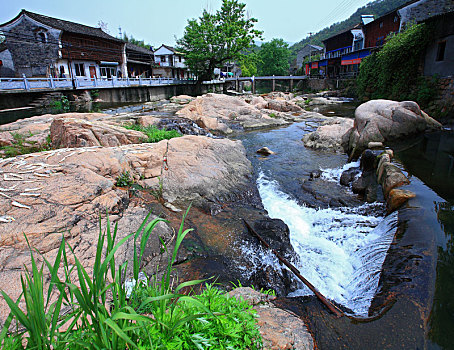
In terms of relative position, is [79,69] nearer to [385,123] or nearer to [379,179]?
[385,123]

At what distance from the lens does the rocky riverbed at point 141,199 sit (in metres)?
3.84

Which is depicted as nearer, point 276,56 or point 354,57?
point 354,57

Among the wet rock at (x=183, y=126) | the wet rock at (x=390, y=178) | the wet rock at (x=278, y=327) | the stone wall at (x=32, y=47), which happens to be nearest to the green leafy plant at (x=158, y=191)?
the wet rock at (x=278, y=327)

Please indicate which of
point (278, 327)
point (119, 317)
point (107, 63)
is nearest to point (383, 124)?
point (278, 327)

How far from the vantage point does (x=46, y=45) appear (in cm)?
3048

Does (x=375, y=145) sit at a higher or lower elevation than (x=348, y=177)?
higher

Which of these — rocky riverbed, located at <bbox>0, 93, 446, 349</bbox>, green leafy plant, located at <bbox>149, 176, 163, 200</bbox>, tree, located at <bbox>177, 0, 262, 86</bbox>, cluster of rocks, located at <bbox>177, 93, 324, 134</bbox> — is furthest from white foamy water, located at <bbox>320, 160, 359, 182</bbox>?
tree, located at <bbox>177, 0, 262, 86</bbox>

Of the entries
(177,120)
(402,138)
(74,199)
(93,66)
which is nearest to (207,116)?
(177,120)

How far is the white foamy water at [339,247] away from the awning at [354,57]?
1632 inches

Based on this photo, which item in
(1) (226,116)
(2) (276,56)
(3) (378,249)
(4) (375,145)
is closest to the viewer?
(3) (378,249)

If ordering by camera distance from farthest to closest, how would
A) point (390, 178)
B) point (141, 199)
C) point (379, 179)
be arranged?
point (379, 179), point (390, 178), point (141, 199)

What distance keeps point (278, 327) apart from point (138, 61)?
5217 cm

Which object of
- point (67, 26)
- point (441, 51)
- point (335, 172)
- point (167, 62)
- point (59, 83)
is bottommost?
point (335, 172)

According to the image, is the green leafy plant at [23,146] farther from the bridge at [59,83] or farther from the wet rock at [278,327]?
the bridge at [59,83]
